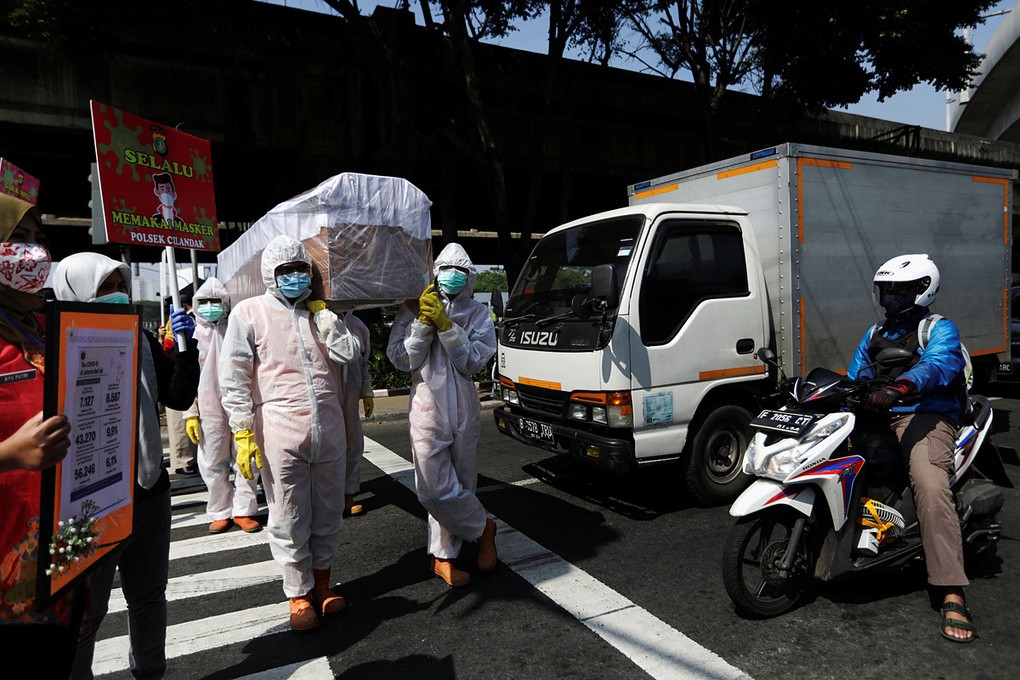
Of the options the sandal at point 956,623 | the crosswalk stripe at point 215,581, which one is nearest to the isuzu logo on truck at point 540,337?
the crosswalk stripe at point 215,581

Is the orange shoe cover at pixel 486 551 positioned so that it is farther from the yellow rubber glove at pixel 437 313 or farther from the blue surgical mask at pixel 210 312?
the blue surgical mask at pixel 210 312

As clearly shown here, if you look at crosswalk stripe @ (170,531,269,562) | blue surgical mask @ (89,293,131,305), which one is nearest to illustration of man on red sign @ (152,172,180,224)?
crosswalk stripe @ (170,531,269,562)

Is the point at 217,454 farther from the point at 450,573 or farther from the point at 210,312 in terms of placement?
the point at 450,573

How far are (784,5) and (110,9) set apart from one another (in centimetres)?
1195

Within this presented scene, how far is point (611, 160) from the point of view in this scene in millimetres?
16547

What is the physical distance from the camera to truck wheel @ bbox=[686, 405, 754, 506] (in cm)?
478

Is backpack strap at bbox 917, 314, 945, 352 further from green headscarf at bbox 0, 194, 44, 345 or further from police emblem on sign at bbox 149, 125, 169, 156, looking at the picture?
police emblem on sign at bbox 149, 125, 169, 156

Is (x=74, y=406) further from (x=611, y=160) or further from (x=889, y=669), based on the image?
(x=611, y=160)

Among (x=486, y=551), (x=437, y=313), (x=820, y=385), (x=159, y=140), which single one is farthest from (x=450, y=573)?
(x=159, y=140)

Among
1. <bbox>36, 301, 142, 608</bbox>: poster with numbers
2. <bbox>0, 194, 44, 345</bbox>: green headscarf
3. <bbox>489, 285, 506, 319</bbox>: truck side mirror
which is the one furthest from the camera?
<bbox>489, 285, 506, 319</bbox>: truck side mirror

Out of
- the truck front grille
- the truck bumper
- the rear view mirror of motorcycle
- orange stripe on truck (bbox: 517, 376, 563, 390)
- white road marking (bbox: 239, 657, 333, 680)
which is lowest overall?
white road marking (bbox: 239, 657, 333, 680)

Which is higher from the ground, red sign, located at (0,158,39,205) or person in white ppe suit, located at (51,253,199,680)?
red sign, located at (0,158,39,205)

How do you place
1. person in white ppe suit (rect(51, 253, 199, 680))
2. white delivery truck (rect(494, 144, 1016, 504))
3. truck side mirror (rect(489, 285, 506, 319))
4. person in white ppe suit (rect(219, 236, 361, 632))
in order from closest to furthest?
person in white ppe suit (rect(51, 253, 199, 680)) → person in white ppe suit (rect(219, 236, 361, 632)) → white delivery truck (rect(494, 144, 1016, 504)) → truck side mirror (rect(489, 285, 506, 319))

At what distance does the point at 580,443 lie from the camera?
4605mm
